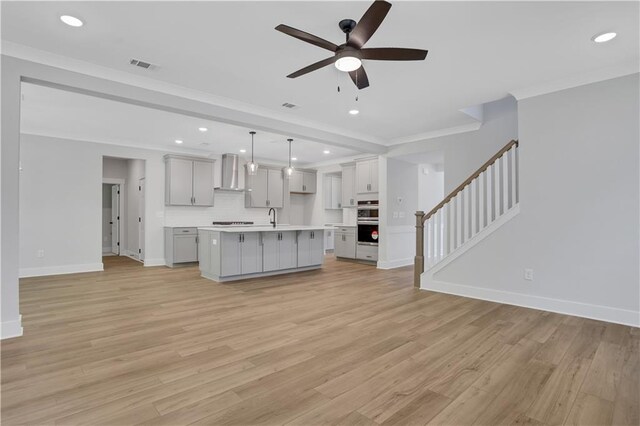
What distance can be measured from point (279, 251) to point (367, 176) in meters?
2.85

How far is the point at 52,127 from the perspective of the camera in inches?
228

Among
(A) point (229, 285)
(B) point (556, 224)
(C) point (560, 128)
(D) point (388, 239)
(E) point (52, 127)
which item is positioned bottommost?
(A) point (229, 285)

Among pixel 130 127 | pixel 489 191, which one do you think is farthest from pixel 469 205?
pixel 130 127

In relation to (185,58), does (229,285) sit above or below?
below

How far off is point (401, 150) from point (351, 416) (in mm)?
5657

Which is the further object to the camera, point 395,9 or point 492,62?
point 492,62

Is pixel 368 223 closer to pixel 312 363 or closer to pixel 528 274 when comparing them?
pixel 528 274

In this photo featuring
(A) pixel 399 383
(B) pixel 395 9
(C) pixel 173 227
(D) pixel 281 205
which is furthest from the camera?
(D) pixel 281 205

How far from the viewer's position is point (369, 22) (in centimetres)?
Answer: 214

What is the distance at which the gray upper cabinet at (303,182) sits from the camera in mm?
9453

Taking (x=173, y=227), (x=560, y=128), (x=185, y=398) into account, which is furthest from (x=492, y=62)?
(x=173, y=227)

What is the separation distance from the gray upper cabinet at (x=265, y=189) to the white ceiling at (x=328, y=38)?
454 centimetres

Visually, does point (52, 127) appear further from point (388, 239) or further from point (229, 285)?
point (388, 239)

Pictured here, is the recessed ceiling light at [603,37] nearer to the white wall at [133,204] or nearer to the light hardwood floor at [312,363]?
the light hardwood floor at [312,363]
